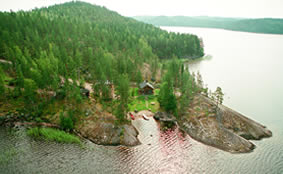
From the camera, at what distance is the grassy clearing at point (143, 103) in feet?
207

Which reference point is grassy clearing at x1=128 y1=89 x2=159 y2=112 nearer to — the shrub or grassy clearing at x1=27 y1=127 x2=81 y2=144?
the shrub

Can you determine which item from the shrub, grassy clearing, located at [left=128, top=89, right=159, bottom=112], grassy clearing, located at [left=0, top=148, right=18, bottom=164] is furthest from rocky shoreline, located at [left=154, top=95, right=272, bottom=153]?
grassy clearing, located at [left=0, top=148, right=18, bottom=164]

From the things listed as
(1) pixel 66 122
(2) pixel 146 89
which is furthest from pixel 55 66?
(2) pixel 146 89

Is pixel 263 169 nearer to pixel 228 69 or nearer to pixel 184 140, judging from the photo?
pixel 184 140

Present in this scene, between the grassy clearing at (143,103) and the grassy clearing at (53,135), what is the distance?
2226cm

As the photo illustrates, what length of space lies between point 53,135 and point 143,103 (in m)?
31.4

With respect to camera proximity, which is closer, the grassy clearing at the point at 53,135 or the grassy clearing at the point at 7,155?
the grassy clearing at the point at 7,155

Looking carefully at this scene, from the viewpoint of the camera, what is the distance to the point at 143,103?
217 feet

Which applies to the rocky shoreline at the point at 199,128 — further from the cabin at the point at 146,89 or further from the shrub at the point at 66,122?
the cabin at the point at 146,89

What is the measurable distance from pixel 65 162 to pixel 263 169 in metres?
45.3

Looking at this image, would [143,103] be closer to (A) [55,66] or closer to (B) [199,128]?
(B) [199,128]

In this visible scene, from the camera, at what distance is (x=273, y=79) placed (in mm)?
103750

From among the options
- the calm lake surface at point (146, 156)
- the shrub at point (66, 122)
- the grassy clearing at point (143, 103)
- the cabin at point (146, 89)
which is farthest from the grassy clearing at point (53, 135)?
the cabin at point (146, 89)

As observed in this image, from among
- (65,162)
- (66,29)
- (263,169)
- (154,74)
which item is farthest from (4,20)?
(263,169)
